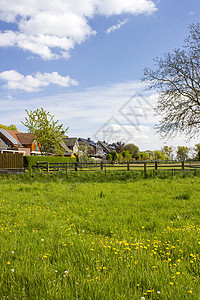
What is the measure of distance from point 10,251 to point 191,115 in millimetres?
18364

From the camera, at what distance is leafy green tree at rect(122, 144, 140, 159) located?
6444 centimetres

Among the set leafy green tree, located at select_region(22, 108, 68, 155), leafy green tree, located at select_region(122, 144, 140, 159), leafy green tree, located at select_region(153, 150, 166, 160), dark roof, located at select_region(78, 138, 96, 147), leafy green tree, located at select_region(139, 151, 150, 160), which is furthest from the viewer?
dark roof, located at select_region(78, 138, 96, 147)

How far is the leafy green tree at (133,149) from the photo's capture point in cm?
6444

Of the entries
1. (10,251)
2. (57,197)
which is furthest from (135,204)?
(10,251)

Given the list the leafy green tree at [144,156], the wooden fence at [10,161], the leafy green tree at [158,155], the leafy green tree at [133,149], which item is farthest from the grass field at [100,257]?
the leafy green tree at [158,155]

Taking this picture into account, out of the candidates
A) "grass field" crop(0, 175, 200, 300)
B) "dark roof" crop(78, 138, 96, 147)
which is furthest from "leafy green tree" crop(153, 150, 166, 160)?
"grass field" crop(0, 175, 200, 300)

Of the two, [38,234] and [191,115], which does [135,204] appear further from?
[191,115]

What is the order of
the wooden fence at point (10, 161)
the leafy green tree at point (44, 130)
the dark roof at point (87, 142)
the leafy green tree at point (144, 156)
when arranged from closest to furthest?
the wooden fence at point (10, 161), the leafy green tree at point (44, 130), the leafy green tree at point (144, 156), the dark roof at point (87, 142)

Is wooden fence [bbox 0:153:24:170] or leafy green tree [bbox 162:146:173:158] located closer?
wooden fence [bbox 0:153:24:170]

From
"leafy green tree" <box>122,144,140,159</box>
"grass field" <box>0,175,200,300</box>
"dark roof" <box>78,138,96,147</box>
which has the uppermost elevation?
"dark roof" <box>78,138,96,147</box>

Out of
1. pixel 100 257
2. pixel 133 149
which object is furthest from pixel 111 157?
pixel 100 257

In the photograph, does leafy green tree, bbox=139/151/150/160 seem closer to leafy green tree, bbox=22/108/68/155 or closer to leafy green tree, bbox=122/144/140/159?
leafy green tree, bbox=122/144/140/159

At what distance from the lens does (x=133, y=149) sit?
219 feet

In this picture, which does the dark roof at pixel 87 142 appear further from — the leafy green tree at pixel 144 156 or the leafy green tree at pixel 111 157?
the leafy green tree at pixel 111 157
